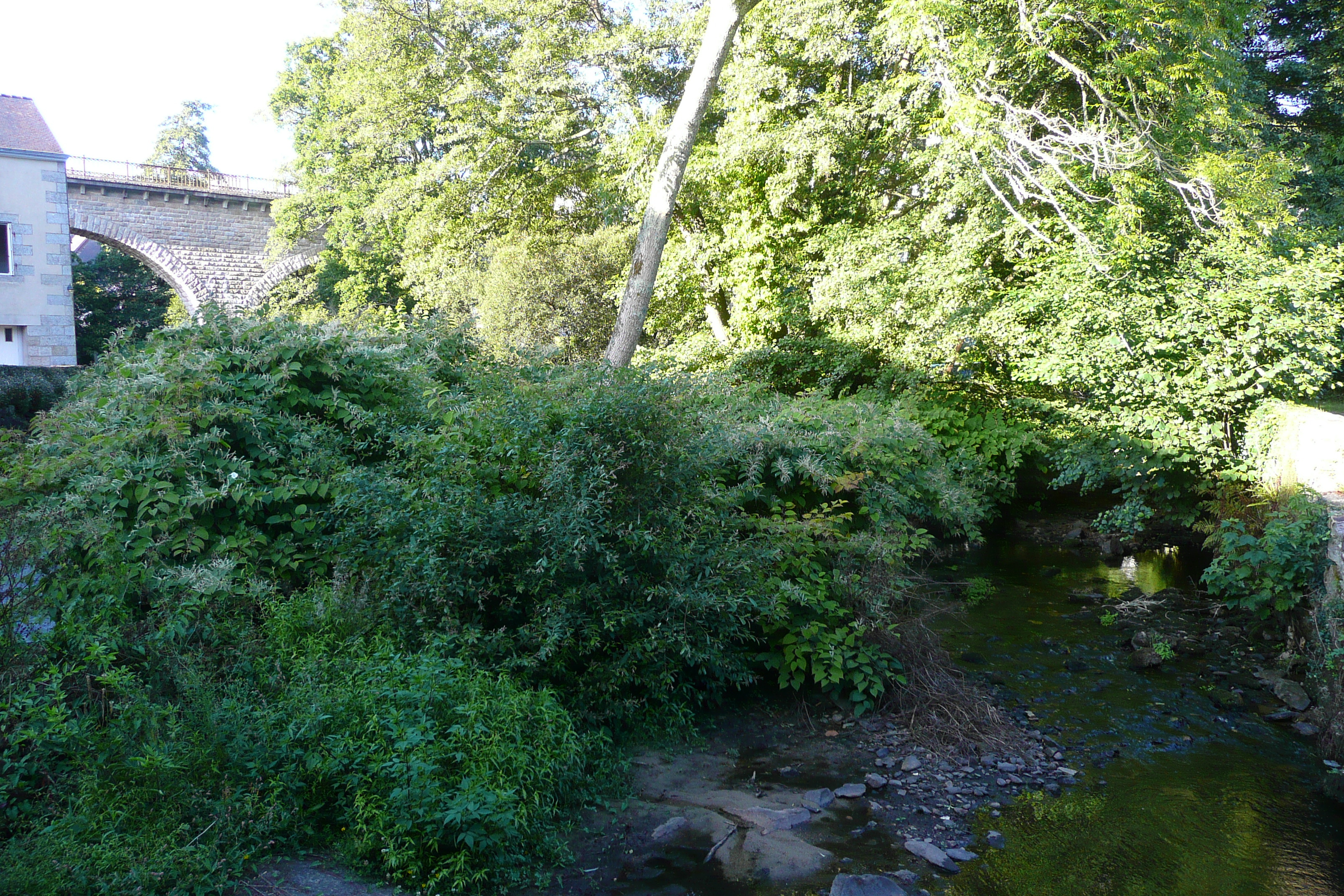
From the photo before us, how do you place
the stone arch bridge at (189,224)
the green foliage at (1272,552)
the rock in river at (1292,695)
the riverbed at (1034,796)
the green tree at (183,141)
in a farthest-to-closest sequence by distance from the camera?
the green tree at (183,141), the stone arch bridge at (189,224), the green foliage at (1272,552), the rock in river at (1292,695), the riverbed at (1034,796)

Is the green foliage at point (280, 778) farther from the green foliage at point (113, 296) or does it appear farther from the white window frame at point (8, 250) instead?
the green foliage at point (113, 296)

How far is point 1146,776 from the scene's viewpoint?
601 centimetres

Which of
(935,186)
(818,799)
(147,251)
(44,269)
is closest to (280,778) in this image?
(818,799)

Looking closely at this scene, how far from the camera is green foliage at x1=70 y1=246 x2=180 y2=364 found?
1225 inches

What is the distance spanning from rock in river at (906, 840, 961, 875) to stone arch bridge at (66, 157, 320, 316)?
86.4 ft

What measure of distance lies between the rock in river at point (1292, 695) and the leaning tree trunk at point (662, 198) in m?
7.59

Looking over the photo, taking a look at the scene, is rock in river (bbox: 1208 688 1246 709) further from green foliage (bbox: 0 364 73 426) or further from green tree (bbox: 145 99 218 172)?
green tree (bbox: 145 99 218 172)

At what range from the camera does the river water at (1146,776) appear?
476 centimetres

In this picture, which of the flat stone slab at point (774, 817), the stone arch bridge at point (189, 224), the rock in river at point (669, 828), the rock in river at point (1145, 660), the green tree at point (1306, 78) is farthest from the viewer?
the stone arch bridge at point (189, 224)

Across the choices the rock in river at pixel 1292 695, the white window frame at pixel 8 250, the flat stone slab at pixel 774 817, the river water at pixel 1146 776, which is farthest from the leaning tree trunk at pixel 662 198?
the white window frame at pixel 8 250

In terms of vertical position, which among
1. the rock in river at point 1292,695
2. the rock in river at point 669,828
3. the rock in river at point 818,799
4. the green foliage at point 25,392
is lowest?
the rock in river at point 1292,695

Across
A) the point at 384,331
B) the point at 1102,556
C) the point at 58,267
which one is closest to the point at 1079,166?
the point at 1102,556

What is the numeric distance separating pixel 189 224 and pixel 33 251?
645 cm

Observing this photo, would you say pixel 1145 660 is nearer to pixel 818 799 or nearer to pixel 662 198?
pixel 818 799
